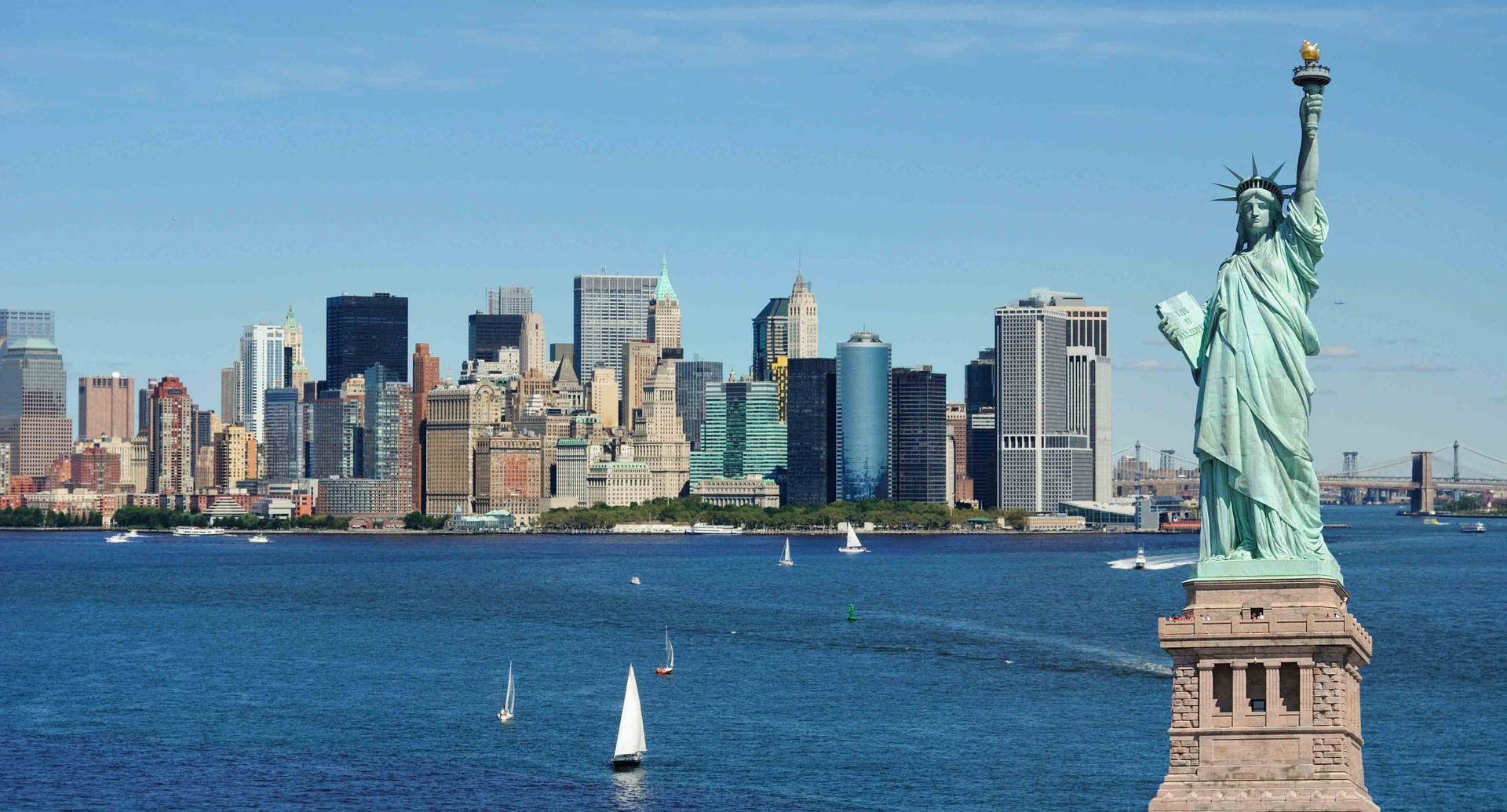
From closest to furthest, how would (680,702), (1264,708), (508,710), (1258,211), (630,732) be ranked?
(1264,708) → (1258,211) → (630,732) → (508,710) → (680,702)

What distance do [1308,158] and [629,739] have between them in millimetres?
46235

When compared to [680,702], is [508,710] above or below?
above

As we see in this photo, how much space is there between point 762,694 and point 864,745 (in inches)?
692

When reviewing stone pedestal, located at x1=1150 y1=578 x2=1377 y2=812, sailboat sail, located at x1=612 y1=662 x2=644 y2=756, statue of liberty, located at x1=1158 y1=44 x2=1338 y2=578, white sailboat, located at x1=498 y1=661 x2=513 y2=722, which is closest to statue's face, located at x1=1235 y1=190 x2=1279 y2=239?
statue of liberty, located at x1=1158 y1=44 x2=1338 y2=578

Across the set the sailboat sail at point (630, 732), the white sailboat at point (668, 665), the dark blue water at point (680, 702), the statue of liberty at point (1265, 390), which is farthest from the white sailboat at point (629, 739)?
the statue of liberty at point (1265, 390)

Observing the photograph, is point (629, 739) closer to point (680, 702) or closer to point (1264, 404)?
point (680, 702)

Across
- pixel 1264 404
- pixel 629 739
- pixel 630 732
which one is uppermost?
pixel 1264 404

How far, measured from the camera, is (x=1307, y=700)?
32.3 meters

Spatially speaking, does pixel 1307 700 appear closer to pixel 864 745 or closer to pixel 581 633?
pixel 864 745

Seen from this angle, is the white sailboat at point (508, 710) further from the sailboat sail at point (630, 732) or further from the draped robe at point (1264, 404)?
the draped robe at point (1264, 404)

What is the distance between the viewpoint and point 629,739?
7619cm

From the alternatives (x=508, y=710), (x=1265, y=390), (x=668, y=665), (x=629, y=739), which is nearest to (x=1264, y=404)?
(x=1265, y=390)

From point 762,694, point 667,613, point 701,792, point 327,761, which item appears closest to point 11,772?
point 327,761

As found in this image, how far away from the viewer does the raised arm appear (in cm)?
3331
